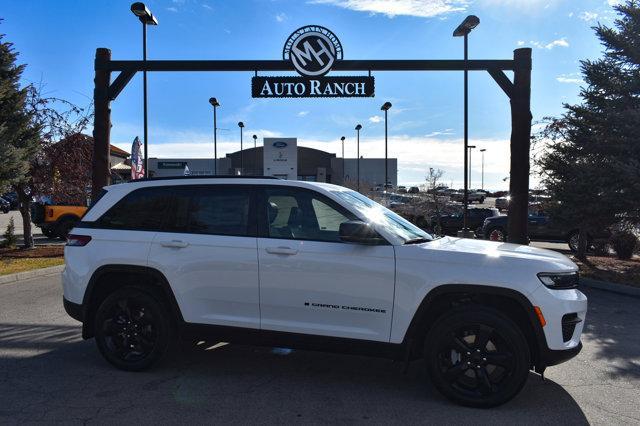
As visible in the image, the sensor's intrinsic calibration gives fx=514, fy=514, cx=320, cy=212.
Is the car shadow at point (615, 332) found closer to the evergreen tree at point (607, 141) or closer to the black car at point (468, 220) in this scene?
the evergreen tree at point (607, 141)

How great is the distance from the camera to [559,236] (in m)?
20.5

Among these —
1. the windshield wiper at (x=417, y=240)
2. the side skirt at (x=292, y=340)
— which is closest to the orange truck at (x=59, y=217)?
the side skirt at (x=292, y=340)

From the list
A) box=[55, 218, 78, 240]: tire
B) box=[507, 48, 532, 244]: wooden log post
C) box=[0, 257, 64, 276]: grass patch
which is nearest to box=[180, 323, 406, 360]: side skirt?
box=[0, 257, 64, 276]: grass patch

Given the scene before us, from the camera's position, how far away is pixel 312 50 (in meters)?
11.6

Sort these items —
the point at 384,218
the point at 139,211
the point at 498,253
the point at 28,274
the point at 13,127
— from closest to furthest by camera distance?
the point at 498,253 → the point at 384,218 → the point at 139,211 → the point at 28,274 → the point at 13,127

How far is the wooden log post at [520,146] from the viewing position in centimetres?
1146

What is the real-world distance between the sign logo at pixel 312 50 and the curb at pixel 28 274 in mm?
7257

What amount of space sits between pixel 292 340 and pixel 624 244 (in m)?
13.7

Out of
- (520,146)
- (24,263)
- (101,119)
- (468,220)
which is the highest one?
(101,119)

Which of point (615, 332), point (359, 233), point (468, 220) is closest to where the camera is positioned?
point (359, 233)

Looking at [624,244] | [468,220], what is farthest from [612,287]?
[468,220]

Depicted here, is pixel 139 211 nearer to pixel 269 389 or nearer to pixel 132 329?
pixel 132 329

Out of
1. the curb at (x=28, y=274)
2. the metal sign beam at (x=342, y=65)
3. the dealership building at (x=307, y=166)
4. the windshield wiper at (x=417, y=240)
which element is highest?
the dealership building at (x=307, y=166)

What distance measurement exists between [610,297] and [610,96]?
193 inches
